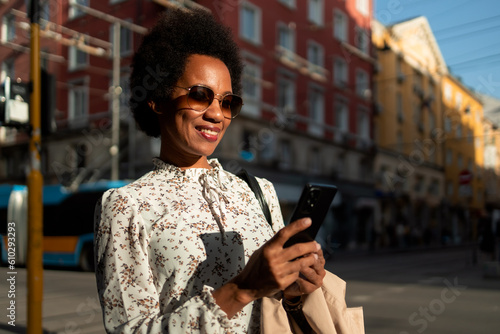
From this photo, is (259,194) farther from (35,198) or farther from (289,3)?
(289,3)

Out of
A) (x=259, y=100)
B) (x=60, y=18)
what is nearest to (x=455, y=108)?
(x=259, y=100)

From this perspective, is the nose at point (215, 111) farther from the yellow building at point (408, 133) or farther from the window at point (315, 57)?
the yellow building at point (408, 133)

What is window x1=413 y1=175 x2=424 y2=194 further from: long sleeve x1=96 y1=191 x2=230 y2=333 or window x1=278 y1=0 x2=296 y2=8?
long sleeve x1=96 y1=191 x2=230 y2=333

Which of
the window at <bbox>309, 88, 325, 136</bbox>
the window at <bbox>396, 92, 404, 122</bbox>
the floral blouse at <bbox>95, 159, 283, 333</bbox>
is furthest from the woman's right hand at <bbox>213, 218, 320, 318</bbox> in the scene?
the window at <bbox>396, 92, 404, 122</bbox>

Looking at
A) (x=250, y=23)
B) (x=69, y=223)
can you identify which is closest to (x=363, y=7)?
(x=250, y=23)

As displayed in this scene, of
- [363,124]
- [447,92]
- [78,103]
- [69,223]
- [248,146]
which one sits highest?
[447,92]

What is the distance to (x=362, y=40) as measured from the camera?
111 feet

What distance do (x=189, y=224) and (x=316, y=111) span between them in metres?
28.2

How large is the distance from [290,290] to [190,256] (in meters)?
0.30

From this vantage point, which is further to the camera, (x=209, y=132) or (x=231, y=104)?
(x=231, y=104)

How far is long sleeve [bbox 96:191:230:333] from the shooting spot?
4.52 ft

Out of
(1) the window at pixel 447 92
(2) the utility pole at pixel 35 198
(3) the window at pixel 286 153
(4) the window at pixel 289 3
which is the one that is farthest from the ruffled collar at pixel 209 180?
(1) the window at pixel 447 92

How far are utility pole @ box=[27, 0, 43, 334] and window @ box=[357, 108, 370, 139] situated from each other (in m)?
30.1

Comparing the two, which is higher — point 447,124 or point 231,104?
point 447,124
